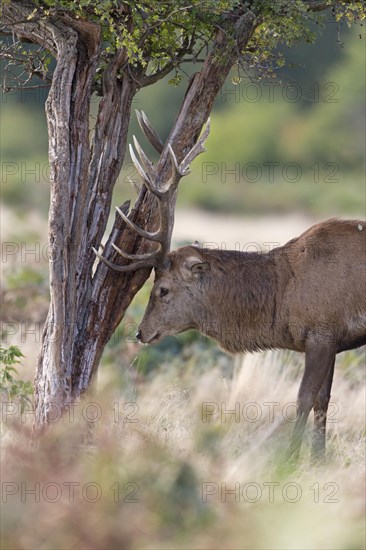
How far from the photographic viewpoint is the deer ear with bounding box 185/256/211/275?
8.71 metres

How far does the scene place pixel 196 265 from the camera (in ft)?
28.7

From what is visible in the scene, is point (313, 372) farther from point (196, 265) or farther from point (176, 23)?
point (176, 23)

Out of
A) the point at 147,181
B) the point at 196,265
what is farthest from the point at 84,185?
the point at 196,265

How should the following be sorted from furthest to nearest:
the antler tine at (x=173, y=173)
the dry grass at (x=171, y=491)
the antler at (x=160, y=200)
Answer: the antler at (x=160, y=200), the antler tine at (x=173, y=173), the dry grass at (x=171, y=491)

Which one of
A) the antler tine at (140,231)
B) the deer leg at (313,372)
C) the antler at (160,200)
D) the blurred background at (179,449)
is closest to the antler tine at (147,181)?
the antler at (160,200)

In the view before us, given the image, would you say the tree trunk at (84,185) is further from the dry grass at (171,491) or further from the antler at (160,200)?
the dry grass at (171,491)

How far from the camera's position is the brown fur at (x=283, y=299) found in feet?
27.7

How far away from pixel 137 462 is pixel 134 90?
3790 millimetres

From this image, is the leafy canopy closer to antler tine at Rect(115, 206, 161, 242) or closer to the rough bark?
the rough bark

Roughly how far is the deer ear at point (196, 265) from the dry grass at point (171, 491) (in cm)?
137

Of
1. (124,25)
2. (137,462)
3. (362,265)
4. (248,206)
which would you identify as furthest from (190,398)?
(248,206)

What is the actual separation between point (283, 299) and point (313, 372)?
630 mm

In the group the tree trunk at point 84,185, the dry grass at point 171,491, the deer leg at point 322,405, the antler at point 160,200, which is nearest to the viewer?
the dry grass at point 171,491

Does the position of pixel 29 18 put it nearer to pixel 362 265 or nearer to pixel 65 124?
pixel 65 124
